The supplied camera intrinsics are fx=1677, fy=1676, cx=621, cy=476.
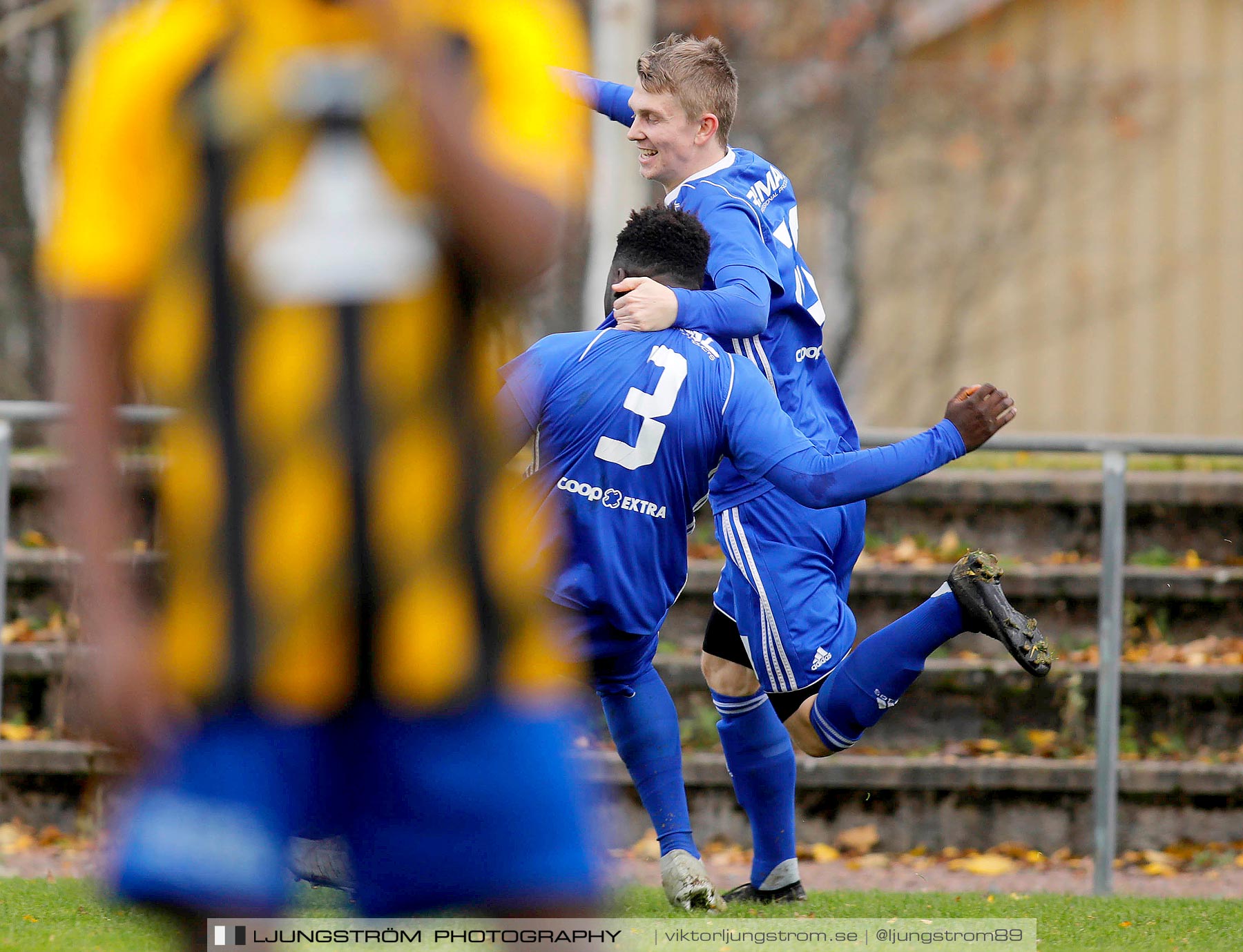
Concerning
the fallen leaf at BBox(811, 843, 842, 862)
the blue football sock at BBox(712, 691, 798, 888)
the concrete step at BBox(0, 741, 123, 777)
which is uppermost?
the blue football sock at BBox(712, 691, 798, 888)

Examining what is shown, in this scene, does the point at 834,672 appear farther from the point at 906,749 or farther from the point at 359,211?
the point at 359,211

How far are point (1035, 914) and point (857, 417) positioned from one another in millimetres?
10962

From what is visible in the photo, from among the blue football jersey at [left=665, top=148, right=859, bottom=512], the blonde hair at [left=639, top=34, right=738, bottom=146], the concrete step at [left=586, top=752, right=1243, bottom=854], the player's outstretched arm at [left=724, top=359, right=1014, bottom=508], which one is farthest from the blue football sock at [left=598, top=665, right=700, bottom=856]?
the concrete step at [left=586, top=752, right=1243, bottom=854]

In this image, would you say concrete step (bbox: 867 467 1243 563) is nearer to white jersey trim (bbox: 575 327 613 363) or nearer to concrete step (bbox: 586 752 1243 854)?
concrete step (bbox: 586 752 1243 854)

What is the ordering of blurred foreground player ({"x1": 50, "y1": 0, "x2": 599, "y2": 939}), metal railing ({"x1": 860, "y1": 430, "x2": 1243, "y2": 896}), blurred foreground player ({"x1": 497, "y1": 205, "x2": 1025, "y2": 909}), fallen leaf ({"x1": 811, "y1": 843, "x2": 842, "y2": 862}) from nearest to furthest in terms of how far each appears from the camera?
blurred foreground player ({"x1": 50, "y1": 0, "x2": 599, "y2": 939}) → blurred foreground player ({"x1": 497, "y1": 205, "x2": 1025, "y2": 909}) → metal railing ({"x1": 860, "y1": 430, "x2": 1243, "y2": 896}) → fallen leaf ({"x1": 811, "y1": 843, "x2": 842, "y2": 862})

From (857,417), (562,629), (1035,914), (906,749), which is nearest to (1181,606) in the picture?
(906,749)

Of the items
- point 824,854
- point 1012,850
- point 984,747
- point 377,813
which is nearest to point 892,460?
point 377,813

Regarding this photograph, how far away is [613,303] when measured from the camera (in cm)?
433

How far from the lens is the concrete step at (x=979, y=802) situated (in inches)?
254

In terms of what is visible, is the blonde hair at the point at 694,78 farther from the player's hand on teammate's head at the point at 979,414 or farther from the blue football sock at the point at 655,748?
the blue football sock at the point at 655,748

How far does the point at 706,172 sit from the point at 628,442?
2.83 ft

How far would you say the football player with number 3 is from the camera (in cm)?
448

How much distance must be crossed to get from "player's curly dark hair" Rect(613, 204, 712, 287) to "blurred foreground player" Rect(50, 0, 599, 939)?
2.39 metres

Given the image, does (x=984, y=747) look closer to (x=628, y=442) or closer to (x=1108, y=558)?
(x=1108, y=558)
